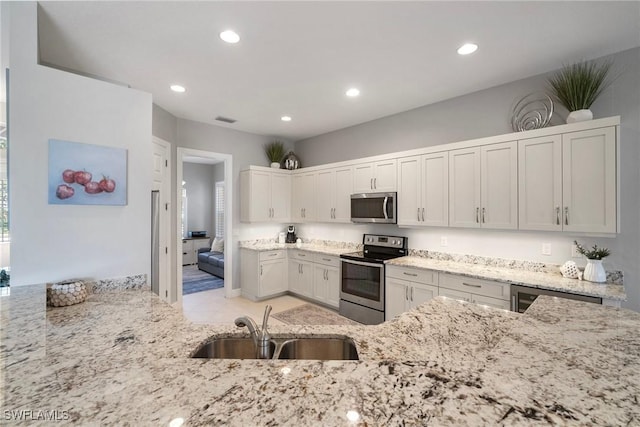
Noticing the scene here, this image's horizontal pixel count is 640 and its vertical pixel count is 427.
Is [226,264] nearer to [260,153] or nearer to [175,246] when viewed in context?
[175,246]

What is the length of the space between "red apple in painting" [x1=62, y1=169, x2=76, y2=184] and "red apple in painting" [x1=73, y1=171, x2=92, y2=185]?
0.04ft

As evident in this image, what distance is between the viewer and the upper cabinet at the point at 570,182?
7.40ft

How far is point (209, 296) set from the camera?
16.0 ft

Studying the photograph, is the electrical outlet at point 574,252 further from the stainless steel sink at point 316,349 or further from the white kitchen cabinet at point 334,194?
the stainless steel sink at point 316,349

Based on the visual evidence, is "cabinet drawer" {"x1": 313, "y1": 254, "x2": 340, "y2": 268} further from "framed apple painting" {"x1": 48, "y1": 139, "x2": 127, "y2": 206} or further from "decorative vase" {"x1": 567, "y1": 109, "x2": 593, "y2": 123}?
"decorative vase" {"x1": 567, "y1": 109, "x2": 593, "y2": 123}

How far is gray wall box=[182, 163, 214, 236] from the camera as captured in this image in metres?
8.07

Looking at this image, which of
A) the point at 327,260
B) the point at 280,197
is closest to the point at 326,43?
the point at 327,260

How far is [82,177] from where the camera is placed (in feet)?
6.48

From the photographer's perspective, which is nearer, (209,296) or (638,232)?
(638,232)

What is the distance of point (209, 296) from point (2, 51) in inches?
153

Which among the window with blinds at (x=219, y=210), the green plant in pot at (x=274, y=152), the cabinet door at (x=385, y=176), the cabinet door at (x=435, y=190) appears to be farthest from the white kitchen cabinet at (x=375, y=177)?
the window with blinds at (x=219, y=210)

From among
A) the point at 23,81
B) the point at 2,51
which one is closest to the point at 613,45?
the point at 23,81

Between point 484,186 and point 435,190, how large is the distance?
1.70 ft

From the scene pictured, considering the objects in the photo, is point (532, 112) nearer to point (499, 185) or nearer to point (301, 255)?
point (499, 185)
